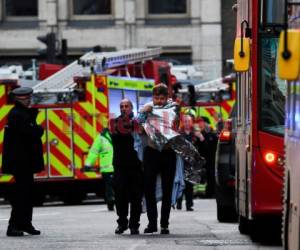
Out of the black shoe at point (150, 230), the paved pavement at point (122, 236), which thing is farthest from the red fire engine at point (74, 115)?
the black shoe at point (150, 230)

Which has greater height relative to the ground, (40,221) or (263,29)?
(263,29)

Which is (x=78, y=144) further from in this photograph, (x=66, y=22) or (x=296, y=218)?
(x=66, y=22)

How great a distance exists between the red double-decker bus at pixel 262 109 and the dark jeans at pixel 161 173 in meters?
1.82

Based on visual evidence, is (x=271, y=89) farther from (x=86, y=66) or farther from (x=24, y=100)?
(x=86, y=66)

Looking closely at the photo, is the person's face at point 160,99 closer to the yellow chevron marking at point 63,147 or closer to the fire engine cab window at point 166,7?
the yellow chevron marking at point 63,147

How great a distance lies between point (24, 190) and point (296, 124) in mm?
7049

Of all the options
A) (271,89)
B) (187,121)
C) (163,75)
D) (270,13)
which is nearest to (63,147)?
(163,75)

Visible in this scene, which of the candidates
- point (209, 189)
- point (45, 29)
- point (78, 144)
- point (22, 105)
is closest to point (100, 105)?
point (78, 144)

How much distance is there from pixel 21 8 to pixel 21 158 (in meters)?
35.2

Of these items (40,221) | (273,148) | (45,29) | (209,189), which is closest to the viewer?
(273,148)

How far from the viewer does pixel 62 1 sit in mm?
50406

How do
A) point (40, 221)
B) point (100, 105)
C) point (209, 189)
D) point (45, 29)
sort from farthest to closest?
1. point (45, 29)
2. point (209, 189)
3. point (100, 105)
4. point (40, 221)

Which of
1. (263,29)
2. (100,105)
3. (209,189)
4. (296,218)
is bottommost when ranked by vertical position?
(209,189)

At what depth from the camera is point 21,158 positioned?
53.3 feet
